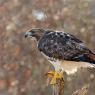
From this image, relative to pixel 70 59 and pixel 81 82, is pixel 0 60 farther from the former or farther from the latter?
pixel 70 59

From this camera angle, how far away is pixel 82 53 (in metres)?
8.75

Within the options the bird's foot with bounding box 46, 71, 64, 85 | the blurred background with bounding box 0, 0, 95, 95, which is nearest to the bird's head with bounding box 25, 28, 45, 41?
the bird's foot with bounding box 46, 71, 64, 85

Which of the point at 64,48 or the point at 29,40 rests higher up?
the point at 29,40

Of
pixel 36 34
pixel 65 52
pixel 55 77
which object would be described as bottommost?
pixel 55 77

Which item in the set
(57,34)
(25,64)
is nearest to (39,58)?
(25,64)

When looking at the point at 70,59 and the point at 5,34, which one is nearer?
the point at 70,59

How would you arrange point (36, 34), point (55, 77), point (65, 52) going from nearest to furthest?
1. point (55, 77)
2. point (65, 52)
3. point (36, 34)

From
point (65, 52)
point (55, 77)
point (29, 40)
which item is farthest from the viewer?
point (29, 40)

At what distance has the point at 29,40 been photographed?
1368 cm

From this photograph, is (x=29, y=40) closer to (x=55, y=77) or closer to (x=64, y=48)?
(x=64, y=48)

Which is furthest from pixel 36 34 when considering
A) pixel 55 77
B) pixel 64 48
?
pixel 55 77

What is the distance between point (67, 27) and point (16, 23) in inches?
38.9

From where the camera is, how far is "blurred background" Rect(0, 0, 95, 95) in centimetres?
1373

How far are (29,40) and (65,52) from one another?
4888 millimetres
